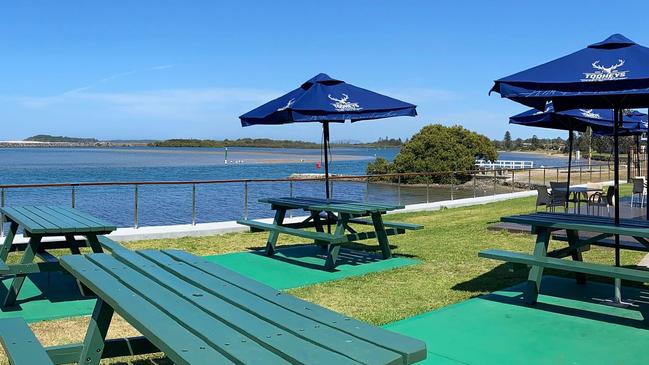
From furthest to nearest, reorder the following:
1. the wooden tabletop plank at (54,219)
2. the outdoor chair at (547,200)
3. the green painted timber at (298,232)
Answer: the outdoor chair at (547,200), the green painted timber at (298,232), the wooden tabletop plank at (54,219)

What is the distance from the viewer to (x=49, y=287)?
6312 mm

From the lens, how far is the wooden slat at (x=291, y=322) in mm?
2053

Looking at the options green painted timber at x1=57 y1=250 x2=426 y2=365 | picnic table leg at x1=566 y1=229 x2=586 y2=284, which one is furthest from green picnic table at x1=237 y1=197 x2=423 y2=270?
green painted timber at x1=57 y1=250 x2=426 y2=365

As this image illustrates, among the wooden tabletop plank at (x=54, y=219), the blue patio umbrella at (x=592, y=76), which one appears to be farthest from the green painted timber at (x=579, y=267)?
the wooden tabletop plank at (x=54, y=219)

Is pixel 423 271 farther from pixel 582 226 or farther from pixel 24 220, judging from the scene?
pixel 24 220

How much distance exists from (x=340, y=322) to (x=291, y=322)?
20cm

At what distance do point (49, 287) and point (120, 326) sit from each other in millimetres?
1854

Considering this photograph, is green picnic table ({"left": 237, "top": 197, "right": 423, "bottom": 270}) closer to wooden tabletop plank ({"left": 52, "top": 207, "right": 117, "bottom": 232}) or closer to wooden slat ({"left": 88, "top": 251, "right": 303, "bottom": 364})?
wooden tabletop plank ({"left": 52, "top": 207, "right": 117, "bottom": 232})

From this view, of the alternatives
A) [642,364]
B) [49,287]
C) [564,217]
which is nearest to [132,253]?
[49,287]

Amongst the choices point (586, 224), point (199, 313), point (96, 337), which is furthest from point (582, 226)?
point (96, 337)

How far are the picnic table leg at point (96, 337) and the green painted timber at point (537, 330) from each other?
6.86 ft

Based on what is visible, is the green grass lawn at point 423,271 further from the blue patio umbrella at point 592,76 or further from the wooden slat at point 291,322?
the wooden slat at point 291,322

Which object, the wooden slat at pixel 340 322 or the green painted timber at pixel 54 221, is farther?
the green painted timber at pixel 54 221

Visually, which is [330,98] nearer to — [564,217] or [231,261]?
[231,261]
